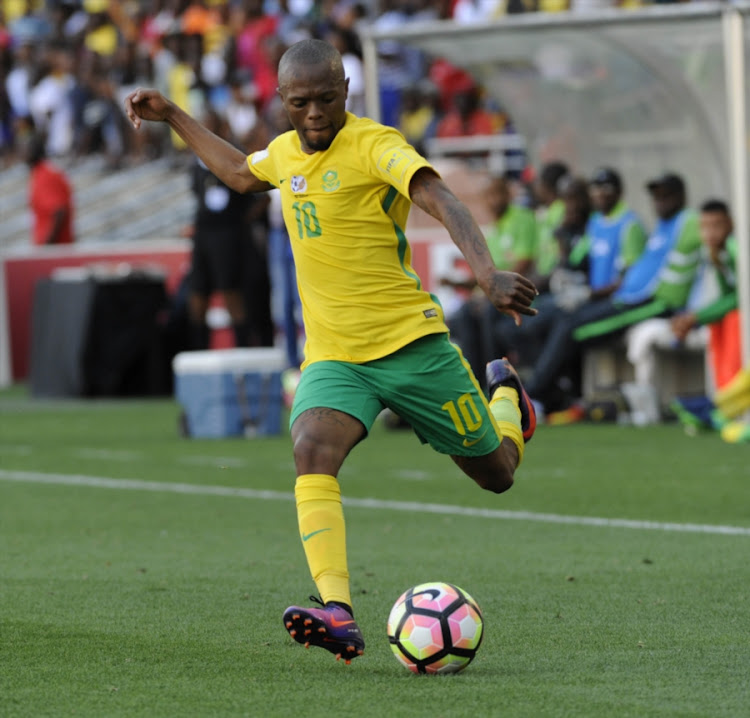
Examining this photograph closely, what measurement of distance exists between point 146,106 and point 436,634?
2.21m

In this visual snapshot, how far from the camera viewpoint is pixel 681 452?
38.1 ft

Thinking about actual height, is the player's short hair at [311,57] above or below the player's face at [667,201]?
above

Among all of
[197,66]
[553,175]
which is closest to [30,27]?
[197,66]

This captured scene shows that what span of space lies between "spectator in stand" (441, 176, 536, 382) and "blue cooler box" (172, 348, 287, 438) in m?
2.00

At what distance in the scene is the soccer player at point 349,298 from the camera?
17.0ft

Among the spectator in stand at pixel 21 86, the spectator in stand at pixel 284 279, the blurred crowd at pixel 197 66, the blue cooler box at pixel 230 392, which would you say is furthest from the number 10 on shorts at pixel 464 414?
the spectator in stand at pixel 21 86

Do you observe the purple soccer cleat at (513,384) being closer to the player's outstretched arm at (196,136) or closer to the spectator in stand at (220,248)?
the player's outstretched arm at (196,136)

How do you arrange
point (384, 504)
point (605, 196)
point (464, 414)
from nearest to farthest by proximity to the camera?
point (464, 414)
point (384, 504)
point (605, 196)

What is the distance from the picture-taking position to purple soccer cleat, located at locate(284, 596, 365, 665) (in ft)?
15.7

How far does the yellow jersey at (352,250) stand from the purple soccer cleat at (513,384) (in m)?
1.03

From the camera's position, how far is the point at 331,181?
17.8 ft

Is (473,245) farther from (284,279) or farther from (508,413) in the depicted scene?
(284,279)

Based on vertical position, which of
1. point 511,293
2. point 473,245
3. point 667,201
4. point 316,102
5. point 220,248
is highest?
point 316,102

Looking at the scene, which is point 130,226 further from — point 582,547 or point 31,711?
point 31,711
